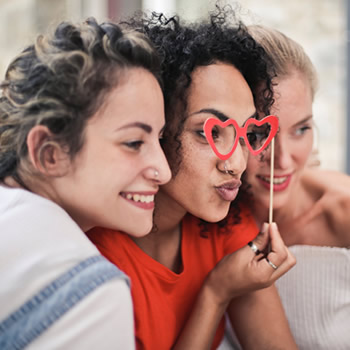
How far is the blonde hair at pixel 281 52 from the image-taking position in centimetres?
127

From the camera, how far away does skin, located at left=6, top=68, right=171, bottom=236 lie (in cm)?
84

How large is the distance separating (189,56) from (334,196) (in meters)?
0.74

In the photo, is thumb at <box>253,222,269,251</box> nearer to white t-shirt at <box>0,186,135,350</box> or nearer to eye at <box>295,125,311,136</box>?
eye at <box>295,125,311,136</box>

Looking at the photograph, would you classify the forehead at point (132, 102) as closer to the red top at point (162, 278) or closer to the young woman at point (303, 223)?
the red top at point (162, 278)

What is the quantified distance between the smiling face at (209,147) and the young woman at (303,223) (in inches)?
9.4

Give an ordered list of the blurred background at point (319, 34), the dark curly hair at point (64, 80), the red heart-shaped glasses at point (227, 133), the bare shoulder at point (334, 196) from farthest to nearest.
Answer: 1. the blurred background at point (319, 34)
2. the bare shoulder at point (334, 196)
3. the red heart-shaped glasses at point (227, 133)
4. the dark curly hair at point (64, 80)

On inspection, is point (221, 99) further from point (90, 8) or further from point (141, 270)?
point (90, 8)

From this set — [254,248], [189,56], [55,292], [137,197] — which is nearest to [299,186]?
[254,248]

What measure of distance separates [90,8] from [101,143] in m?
2.77

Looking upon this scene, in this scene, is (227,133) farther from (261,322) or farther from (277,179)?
(261,322)

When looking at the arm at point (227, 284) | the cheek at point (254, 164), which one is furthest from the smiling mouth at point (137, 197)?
the cheek at point (254, 164)

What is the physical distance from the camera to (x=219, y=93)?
3.40ft

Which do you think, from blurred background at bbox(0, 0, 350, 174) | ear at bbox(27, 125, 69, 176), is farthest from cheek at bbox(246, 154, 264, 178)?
blurred background at bbox(0, 0, 350, 174)

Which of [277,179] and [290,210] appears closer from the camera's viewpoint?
[277,179]
